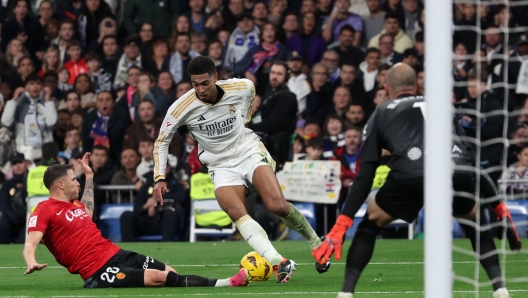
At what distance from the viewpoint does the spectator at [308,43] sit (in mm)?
18359

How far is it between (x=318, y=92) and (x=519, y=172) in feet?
12.4

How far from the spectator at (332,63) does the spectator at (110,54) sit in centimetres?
425

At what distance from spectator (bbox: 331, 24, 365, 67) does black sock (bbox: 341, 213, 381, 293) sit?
10.6 m

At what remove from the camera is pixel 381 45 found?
17.5 metres

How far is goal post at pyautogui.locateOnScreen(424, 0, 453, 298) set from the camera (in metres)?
5.61

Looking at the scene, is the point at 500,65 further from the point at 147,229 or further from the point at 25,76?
the point at 25,76

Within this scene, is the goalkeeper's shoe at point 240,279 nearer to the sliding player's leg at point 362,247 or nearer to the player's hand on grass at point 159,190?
the player's hand on grass at point 159,190

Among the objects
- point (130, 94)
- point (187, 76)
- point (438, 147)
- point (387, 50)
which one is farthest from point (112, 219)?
point (438, 147)

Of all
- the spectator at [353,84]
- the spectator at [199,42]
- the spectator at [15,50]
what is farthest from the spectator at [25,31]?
the spectator at [353,84]

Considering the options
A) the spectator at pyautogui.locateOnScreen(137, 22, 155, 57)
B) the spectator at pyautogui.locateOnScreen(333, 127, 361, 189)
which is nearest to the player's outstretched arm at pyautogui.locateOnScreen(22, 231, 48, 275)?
the spectator at pyautogui.locateOnScreen(333, 127, 361, 189)

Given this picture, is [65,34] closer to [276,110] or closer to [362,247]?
[276,110]

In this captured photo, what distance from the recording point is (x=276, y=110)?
49.1 feet

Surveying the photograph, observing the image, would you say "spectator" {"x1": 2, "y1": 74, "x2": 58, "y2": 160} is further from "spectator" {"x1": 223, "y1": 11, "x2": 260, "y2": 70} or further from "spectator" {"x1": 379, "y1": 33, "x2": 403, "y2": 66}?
"spectator" {"x1": 379, "y1": 33, "x2": 403, "y2": 66}

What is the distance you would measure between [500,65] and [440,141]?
10.6 meters
